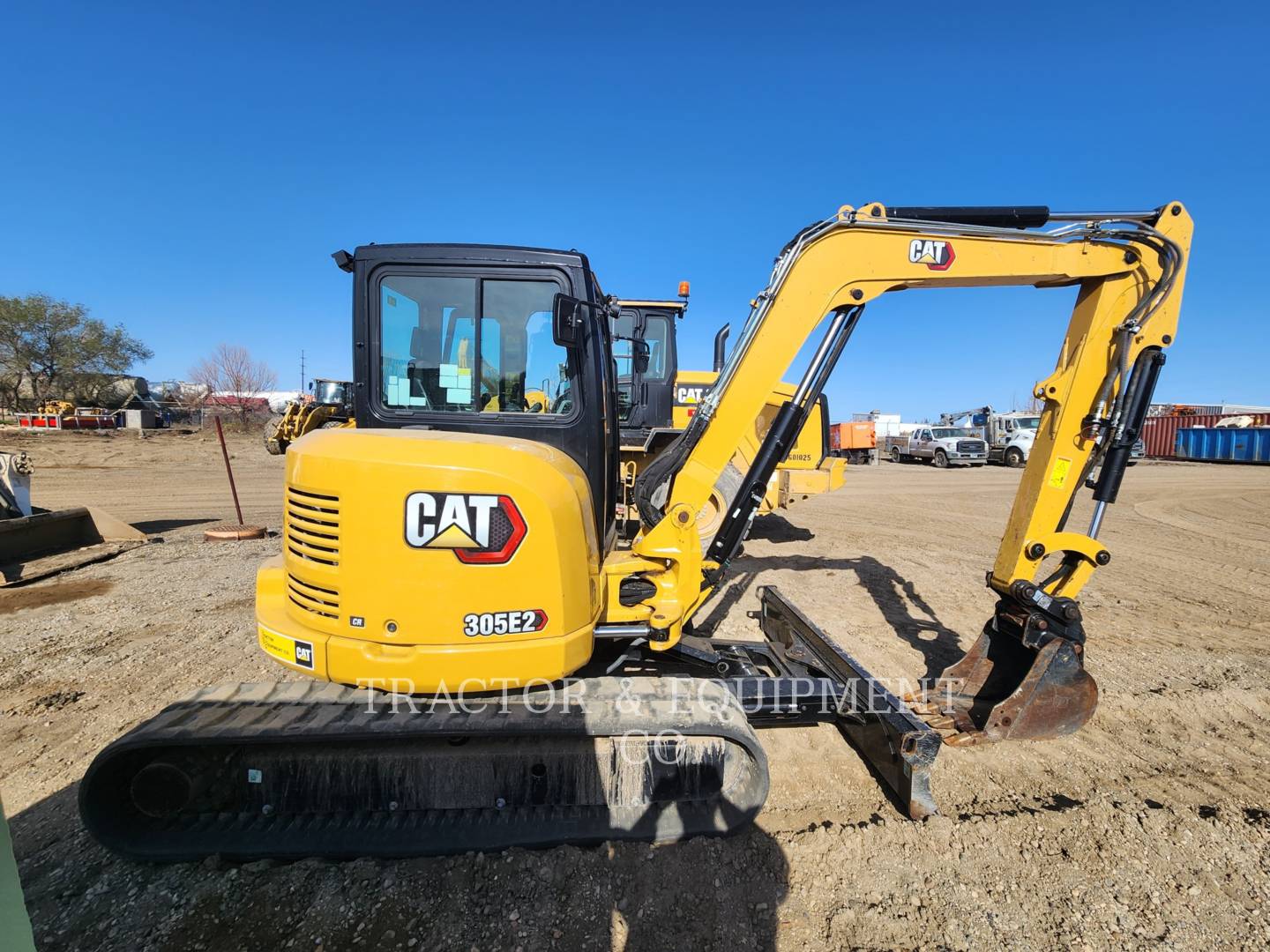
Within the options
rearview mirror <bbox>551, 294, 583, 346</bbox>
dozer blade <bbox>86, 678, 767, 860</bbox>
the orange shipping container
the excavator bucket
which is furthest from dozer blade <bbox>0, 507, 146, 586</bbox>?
the orange shipping container

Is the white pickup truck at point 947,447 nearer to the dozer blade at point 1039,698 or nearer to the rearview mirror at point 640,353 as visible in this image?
the dozer blade at point 1039,698

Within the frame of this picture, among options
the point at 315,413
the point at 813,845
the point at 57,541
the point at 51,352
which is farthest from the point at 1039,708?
the point at 51,352

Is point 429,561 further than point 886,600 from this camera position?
No

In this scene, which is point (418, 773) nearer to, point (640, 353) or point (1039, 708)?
point (640, 353)

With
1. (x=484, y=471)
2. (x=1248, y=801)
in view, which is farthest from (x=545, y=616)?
(x=1248, y=801)

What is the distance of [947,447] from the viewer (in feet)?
90.4

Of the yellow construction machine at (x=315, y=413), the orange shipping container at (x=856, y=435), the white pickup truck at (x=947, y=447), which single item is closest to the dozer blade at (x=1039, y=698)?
the yellow construction machine at (x=315, y=413)

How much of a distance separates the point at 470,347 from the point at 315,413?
7.01 ft

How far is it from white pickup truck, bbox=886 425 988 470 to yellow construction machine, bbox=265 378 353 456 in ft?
91.4

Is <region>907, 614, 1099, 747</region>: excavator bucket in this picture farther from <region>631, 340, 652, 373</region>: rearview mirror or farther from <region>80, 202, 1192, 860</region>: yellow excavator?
<region>631, 340, 652, 373</region>: rearview mirror

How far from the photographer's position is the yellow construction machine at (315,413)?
14.7ft

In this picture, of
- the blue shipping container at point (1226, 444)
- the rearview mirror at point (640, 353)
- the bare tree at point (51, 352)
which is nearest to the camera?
the rearview mirror at point (640, 353)

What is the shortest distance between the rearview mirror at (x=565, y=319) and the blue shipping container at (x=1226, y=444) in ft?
125

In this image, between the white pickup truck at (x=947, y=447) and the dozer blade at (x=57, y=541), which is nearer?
the dozer blade at (x=57, y=541)
